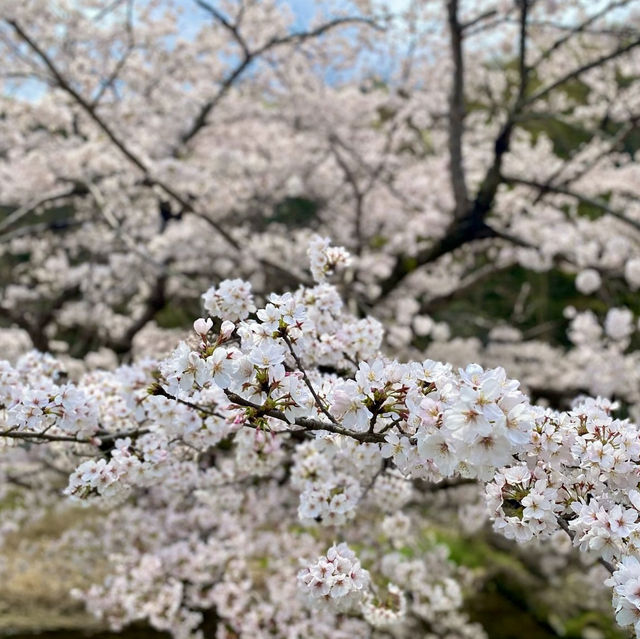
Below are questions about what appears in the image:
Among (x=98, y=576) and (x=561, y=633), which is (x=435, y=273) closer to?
(x=561, y=633)

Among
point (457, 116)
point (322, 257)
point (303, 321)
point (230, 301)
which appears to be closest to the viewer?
point (303, 321)

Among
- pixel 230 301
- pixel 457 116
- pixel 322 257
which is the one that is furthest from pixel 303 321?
pixel 457 116

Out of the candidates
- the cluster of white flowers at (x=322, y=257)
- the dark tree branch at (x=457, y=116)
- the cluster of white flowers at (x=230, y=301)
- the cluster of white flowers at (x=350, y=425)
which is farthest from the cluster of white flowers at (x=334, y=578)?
the dark tree branch at (x=457, y=116)

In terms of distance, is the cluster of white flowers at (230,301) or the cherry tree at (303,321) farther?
the cluster of white flowers at (230,301)

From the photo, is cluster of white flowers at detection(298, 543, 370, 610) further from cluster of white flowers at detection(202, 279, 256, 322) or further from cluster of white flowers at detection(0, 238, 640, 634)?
cluster of white flowers at detection(202, 279, 256, 322)

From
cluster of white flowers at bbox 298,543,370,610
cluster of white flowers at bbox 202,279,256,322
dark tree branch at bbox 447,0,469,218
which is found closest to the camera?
cluster of white flowers at bbox 298,543,370,610

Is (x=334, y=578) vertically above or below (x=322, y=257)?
below

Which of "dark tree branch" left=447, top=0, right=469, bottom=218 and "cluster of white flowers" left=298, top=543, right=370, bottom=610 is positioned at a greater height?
"dark tree branch" left=447, top=0, right=469, bottom=218

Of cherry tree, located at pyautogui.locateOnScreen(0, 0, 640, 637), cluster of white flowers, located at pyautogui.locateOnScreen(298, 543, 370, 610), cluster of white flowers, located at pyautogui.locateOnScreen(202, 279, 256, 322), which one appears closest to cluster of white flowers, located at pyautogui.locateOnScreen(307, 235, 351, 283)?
cherry tree, located at pyautogui.locateOnScreen(0, 0, 640, 637)

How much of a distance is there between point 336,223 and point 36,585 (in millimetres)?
8531

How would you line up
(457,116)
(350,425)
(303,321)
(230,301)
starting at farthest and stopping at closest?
(457,116) → (230,301) → (303,321) → (350,425)

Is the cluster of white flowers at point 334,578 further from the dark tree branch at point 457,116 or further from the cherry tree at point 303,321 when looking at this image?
the dark tree branch at point 457,116

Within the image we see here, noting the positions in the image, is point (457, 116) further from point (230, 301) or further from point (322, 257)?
point (230, 301)

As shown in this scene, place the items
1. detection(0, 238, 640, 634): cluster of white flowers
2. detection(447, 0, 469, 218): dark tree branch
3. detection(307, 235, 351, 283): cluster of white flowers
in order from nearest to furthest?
detection(0, 238, 640, 634): cluster of white flowers < detection(307, 235, 351, 283): cluster of white flowers < detection(447, 0, 469, 218): dark tree branch
